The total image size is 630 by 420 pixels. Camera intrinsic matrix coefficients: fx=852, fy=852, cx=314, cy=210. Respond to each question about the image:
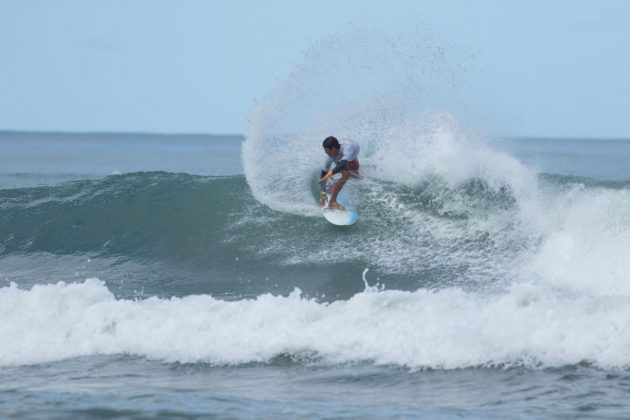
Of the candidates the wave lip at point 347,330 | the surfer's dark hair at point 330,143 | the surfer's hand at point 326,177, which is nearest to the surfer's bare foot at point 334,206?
the surfer's hand at point 326,177

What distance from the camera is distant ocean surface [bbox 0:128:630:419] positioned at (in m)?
7.39

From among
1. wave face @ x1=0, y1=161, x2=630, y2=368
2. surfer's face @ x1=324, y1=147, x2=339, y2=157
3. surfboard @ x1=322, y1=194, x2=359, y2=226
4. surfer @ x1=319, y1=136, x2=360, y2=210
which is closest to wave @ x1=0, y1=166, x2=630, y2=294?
wave face @ x1=0, y1=161, x2=630, y2=368

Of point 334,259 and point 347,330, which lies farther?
point 334,259

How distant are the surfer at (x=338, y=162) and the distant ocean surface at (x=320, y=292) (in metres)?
0.59

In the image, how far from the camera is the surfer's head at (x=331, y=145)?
12703mm

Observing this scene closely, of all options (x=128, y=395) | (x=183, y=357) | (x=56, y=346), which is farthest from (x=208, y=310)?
(x=128, y=395)

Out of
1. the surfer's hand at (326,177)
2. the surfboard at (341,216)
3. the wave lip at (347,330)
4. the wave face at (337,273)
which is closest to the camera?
the wave lip at (347,330)

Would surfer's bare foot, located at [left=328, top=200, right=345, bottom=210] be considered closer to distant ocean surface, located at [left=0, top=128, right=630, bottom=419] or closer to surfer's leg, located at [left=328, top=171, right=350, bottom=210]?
surfer's leg, located at [left=328, top=171, right=350, bottom=210]

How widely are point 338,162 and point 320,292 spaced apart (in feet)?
8.18

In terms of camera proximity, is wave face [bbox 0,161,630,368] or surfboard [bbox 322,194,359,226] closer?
wave face [bbox 0,161,630,368]

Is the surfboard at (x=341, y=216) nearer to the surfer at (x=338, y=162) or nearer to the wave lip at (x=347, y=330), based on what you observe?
the surfer at (x=338, y=162)

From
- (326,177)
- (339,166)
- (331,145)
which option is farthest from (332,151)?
(326,177)

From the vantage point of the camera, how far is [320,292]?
1118 cm

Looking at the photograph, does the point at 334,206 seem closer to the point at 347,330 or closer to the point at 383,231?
the point at 383,231
